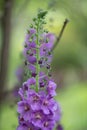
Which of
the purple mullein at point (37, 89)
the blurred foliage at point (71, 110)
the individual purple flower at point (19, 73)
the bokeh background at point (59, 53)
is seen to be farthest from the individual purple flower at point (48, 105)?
the blurred foliage at point (71, 110)

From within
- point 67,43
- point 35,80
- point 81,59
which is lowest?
point 35,80

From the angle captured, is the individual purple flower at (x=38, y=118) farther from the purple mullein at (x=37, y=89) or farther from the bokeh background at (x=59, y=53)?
the bokeh background at (x=59, y=53)

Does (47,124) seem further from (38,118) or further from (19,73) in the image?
(19,73)

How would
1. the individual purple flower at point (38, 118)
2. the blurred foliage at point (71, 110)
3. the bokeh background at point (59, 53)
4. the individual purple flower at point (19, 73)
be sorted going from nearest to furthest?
1. the individual purple flower at point (38, 118)
2. the bokeh background at point (59, 53)
3. the individual purple flower at point (19, 73)
4. the blurred foliage at point (71, 110)

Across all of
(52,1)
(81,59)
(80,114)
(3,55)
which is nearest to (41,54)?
(52,1)

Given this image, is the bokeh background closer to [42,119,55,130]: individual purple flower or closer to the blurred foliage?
the blurred foliage

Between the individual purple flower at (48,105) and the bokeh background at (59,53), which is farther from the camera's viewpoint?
the bokeh background at (59,53)

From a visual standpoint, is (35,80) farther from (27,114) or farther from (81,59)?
(81,59)
